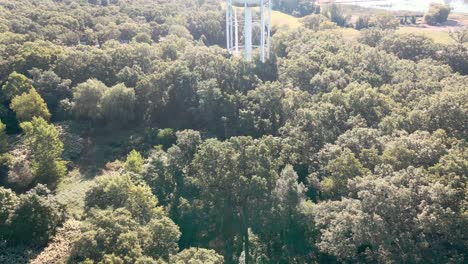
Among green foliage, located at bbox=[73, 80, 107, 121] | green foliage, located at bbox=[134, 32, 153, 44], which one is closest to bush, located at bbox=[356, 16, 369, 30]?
green foliage, located at bbox=[134, 32, 153, 44]

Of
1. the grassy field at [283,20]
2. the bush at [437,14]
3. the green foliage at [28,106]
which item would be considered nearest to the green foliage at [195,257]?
the green foliage at [28,106]

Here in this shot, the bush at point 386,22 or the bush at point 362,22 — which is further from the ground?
the bush at point 386,22

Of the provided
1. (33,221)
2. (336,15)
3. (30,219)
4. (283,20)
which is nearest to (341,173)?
(33,221)

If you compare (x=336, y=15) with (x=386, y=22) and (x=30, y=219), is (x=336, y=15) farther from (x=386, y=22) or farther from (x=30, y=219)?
(x=30, y=219)

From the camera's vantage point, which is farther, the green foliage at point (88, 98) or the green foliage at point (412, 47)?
the green foliage at point (412, 47)

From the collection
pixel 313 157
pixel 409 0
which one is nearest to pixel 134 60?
pixel 313 157

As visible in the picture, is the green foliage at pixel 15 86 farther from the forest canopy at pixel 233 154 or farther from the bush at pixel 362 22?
the bush at pixel 362 22
